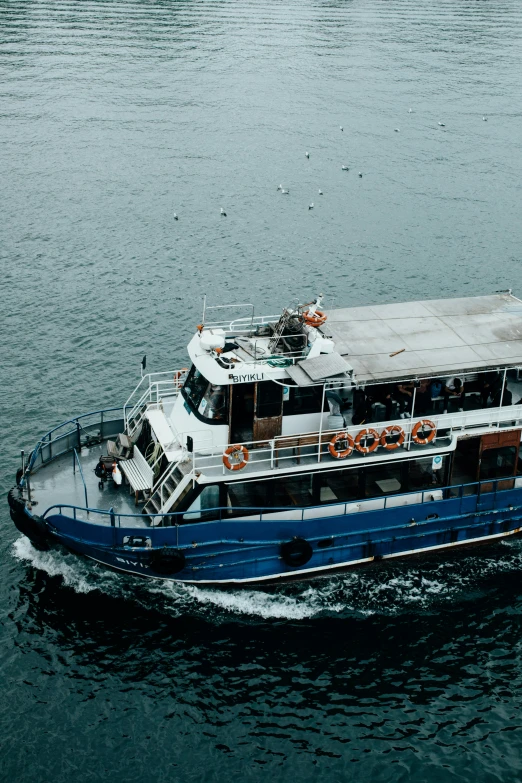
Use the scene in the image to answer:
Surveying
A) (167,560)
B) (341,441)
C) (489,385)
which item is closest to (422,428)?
(341,441)

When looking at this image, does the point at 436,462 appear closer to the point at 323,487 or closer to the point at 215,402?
the point at 323,487

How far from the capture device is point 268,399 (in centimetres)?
2888

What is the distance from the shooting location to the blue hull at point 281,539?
28.8 metres

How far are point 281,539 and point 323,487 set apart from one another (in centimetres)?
256

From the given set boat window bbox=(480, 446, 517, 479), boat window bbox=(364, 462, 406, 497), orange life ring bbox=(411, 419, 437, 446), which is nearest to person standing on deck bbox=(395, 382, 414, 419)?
orange life ring bbox=(411, 419, 437, 446)

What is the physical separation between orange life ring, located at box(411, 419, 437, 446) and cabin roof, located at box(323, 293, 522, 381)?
181 centimetres

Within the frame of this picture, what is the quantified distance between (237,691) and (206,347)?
36.7 ft

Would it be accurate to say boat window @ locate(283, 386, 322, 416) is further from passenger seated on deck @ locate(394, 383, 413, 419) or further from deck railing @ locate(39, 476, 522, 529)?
deck railing @ locate(39, 476, 522, 529)

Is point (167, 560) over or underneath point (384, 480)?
underneath

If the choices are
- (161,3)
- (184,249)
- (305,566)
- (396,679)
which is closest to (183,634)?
(305,566)

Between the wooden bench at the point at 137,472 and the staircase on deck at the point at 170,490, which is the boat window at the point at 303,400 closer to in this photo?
the staircase on deck at the point at 170,490

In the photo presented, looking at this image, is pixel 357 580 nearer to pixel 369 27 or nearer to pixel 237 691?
pixel 237 691

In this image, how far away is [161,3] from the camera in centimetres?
12738

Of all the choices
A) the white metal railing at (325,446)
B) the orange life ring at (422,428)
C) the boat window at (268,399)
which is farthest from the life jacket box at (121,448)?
the orange life ring at (422,428)
